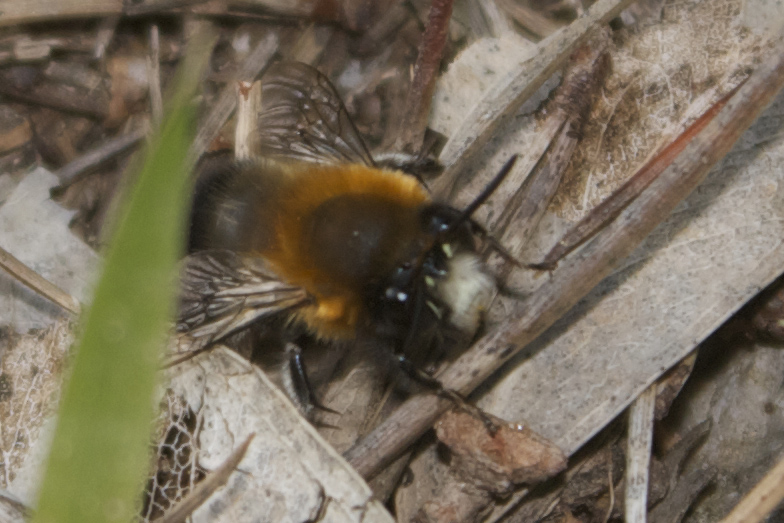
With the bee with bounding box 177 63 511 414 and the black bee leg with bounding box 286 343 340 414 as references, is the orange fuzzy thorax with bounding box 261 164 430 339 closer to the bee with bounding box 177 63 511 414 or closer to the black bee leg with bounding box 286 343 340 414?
the bee with bounding box 177 63 511 414

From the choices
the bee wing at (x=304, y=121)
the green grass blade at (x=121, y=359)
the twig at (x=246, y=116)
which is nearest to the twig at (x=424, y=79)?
the bee wing at (x=304, y=121)

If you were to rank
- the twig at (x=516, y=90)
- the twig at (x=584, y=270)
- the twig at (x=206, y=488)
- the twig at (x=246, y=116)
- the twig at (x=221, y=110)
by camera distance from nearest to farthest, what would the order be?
1. the twig at (x=584, y=270)
2. the twig at (x=206, y=488)
3. the twig at (x=516, y=90)
4. the twig at (x=246, y=116)
5. the twig at (x=221, y=110)

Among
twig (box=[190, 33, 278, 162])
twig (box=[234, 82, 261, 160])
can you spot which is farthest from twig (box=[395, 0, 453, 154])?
twig (box=[190, 33, 278, 162])

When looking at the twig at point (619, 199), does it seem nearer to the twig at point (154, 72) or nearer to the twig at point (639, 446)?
the twig at point (639, 446)

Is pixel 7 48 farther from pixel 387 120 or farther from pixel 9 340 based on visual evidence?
pixel 387 120

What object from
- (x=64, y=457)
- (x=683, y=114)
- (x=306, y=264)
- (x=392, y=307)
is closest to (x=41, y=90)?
(x=306, y=264)

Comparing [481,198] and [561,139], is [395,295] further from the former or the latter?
[561,139]

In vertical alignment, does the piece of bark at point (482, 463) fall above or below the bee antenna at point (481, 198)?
below
